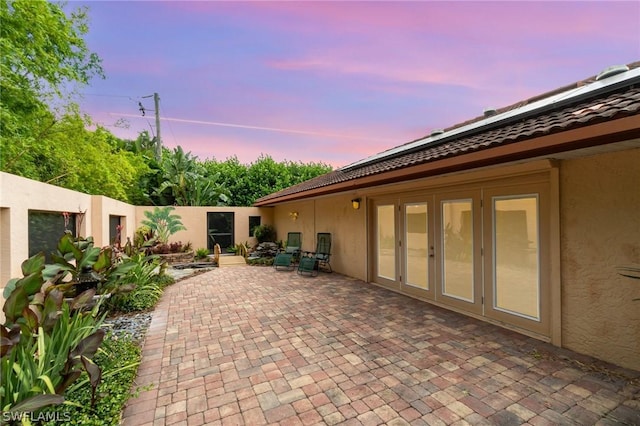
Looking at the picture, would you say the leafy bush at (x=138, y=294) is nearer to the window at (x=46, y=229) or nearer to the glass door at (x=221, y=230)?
Result: the window at (x=46, y=229)

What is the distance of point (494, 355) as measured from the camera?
3.79 metres

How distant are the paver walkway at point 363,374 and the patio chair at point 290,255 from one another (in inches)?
190

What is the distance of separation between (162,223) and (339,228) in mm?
8737

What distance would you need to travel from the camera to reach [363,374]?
11.0 feet

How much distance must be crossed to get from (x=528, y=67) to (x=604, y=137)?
719 cm

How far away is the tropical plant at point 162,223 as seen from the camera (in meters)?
12.8

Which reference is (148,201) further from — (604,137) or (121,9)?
(604,137)

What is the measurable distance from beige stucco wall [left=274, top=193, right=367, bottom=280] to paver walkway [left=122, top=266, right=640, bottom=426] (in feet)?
10.3

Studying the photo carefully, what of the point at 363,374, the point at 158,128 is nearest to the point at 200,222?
the point at 158,128

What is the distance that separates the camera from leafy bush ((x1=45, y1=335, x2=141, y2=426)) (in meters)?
2.55

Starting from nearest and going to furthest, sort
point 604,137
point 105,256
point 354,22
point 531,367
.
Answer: point 604,137, point 531,367, point 105,256, point 354,22

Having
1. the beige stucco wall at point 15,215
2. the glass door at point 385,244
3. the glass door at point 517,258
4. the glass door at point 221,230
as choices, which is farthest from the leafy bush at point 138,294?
the glass door at point 221,230

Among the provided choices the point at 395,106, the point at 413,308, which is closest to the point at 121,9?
the point at 395,106

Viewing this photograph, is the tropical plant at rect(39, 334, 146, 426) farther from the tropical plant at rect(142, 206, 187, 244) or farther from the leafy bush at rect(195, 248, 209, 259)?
the tropical plant at rect(142, 206, 187, 244)
